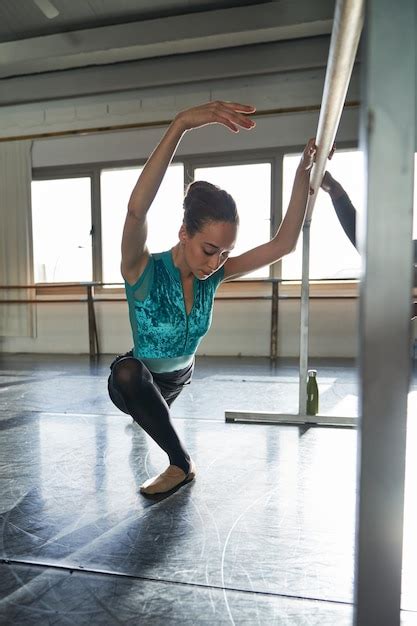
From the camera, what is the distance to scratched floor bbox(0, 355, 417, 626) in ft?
2.64

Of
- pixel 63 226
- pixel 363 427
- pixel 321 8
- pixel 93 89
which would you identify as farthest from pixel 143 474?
pixel 63 226

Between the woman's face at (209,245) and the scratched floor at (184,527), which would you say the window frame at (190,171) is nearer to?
the scratched floor at (184,527)

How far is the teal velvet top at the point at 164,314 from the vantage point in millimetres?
1342

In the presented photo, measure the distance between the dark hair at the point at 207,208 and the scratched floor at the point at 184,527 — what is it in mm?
729

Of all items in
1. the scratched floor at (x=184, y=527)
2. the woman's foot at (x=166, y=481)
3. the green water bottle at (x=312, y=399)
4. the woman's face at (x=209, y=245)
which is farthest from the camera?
the green water bottle at (x=312, y=399)

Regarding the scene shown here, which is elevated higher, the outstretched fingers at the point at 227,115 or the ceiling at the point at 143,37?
the ceiling at the point at 143,37

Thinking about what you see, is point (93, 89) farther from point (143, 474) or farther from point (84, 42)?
point (143, 474)

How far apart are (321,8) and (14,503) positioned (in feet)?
12.9

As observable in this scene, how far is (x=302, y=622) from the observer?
755mm

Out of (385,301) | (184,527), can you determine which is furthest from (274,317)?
(385,301)

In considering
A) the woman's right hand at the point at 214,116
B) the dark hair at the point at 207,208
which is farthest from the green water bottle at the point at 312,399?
the woman's right hand at the point at 214,116

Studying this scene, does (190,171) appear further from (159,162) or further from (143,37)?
(159,162)

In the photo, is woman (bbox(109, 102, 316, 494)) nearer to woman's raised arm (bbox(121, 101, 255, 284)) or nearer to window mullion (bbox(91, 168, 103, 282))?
woman's raised arm (bbox(121, 101, 255, 284))

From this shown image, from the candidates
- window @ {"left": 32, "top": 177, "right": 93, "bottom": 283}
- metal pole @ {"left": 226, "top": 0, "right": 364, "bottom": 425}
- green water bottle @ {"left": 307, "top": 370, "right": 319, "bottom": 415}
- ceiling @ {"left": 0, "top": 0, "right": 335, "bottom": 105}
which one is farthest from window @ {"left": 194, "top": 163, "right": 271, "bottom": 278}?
metal pole @ {"left": 226, "top": 0, "right": 364, "bottom": 425}
